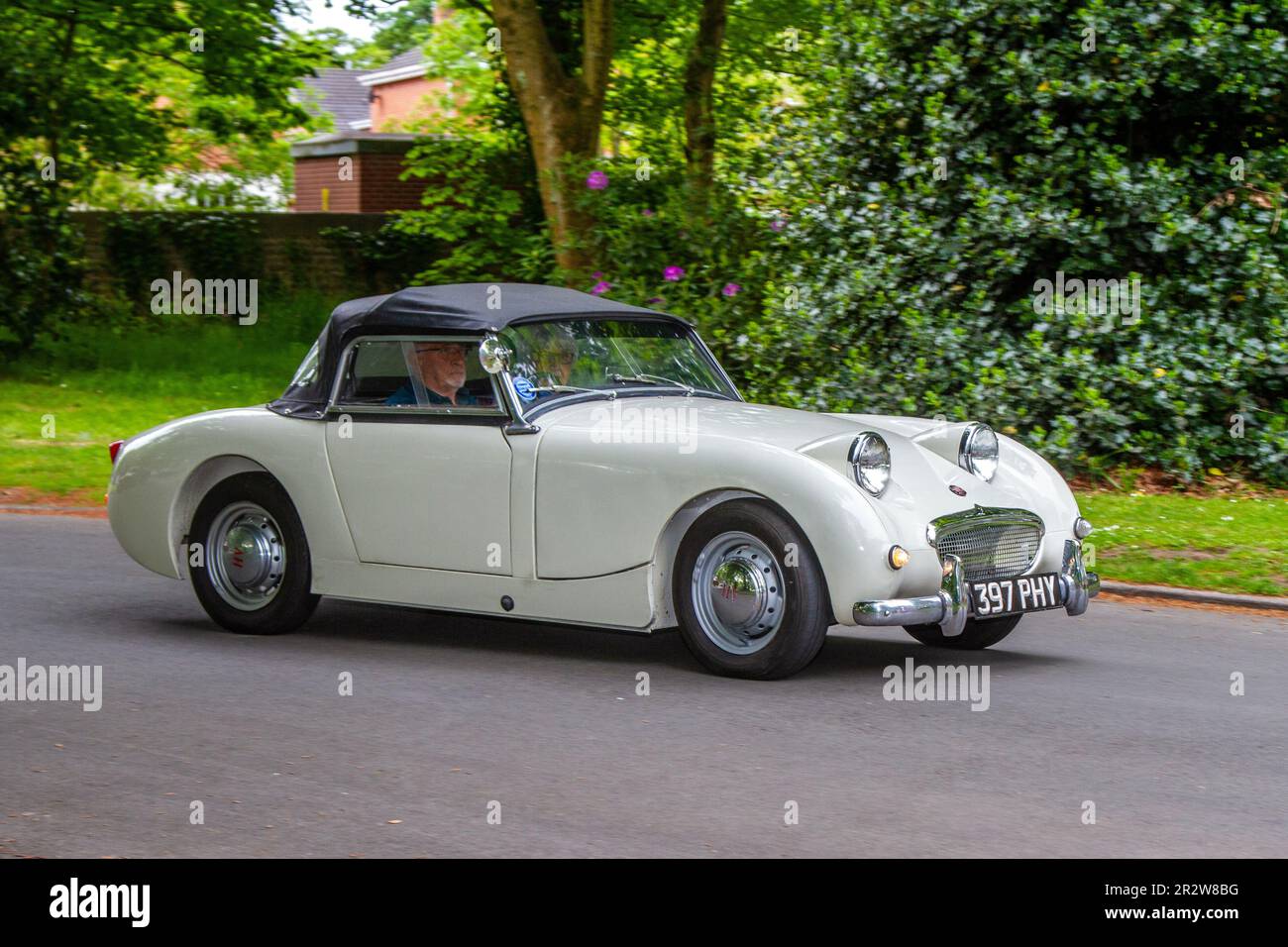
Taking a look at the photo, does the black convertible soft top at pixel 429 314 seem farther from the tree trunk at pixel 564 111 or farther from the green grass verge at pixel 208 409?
the tree trunk at pixel 564 111

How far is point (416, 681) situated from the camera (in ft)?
23.9

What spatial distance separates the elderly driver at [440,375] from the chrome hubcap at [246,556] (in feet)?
3.03

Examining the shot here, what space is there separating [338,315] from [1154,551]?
17.5ft

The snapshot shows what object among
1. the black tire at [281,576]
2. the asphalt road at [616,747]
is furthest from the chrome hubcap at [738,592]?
the black tire at [281,576]

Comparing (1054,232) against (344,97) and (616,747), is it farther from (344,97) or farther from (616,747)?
(344,97)

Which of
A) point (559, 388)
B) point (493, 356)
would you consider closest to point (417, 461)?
point (493, 356)

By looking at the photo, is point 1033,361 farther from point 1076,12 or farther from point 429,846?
point 429,846

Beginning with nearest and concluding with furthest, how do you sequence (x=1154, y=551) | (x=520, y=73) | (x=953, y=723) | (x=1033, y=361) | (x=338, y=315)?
1. (x=953, y=723)
2. (x=338, y=315)
3. (x=1154, y=551)
4. (x=1033, y=361)
5. (x=520, y=73)

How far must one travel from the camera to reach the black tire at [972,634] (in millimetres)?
7922

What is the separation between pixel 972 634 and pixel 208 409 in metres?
11.3

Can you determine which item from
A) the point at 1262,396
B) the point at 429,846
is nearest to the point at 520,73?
the point at 1262,396

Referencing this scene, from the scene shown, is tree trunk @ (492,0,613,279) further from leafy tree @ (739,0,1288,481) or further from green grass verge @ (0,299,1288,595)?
green grass verge @ (0,299,1288,595)

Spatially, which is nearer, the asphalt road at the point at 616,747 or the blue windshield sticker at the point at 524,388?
the asphalt road at the point at 616,747

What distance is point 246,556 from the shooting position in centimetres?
832
